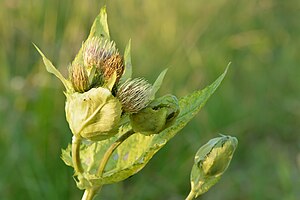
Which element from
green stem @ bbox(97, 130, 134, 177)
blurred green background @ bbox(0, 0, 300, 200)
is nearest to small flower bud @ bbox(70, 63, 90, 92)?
green stem @ bbox(97, 130, 134, 177)

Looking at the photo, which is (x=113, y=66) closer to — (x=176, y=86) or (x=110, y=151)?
(x=110, y=151)

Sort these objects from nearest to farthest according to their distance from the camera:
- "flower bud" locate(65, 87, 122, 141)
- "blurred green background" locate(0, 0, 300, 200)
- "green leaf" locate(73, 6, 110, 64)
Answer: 1. "flower bud" locate(65, 87, 122, 141)
2. "green leaf" locate(73, 6, 110, 64)
3. "blurred green background" locate(0, 0, 300, 200)

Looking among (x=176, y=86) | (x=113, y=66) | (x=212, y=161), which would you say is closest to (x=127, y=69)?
(x=113, y=66)

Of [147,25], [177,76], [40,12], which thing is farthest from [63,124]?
[147,25]

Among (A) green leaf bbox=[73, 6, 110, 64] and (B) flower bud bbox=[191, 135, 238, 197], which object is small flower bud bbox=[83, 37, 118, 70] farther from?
(B) flower bud bbox=[191, 135, 238, 197]

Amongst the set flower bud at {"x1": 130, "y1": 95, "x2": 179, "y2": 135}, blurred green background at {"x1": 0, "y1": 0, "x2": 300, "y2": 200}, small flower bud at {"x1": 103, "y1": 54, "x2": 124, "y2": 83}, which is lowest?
blurred green background at {"x1": 0, "y1": 0, "x2": 300, "y2": 200}

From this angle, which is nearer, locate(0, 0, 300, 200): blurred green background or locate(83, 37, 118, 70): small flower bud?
locate(83, 37, 118, 70): small flower bud
